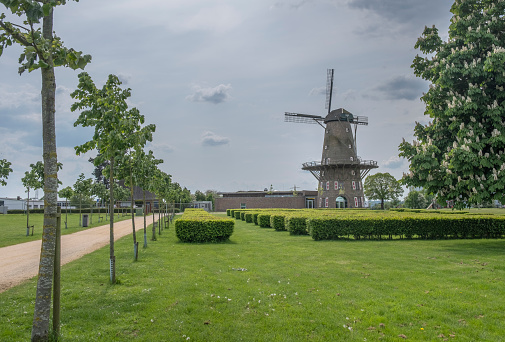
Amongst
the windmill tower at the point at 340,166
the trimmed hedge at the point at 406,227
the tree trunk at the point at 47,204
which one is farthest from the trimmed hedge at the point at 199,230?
the windmill tower at the point at 340,166

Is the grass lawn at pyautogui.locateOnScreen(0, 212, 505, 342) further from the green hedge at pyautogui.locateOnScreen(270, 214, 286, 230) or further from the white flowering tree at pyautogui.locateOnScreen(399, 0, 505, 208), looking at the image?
the green hedge at pyautogui.locateOnScreen(270, 214, 286, 230)

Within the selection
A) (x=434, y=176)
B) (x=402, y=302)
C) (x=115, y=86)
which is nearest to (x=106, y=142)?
(x=115, y=86)

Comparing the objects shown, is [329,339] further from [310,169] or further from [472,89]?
[310,169]

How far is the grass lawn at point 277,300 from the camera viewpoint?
17.9 feet

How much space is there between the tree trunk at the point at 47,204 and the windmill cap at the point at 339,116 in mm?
55430

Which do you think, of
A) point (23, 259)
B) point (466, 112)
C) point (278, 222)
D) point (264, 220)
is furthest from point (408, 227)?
point (23, 259)

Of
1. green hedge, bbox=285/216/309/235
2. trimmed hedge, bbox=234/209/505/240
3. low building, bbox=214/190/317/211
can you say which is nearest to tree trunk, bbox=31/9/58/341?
trimmed hedge, bbox=234/209/505/240

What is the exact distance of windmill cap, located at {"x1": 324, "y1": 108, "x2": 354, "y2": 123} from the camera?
189ft

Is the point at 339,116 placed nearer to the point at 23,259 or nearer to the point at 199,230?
the point at 199,230

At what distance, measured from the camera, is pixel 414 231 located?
61.8 ft

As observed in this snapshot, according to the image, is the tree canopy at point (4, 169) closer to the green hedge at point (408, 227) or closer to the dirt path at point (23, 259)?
the dirt path at point (23, 259)

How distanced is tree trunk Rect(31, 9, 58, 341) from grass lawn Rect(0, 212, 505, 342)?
2.19 feet

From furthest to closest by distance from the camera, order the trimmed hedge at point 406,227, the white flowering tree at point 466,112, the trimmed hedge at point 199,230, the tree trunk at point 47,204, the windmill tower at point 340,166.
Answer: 1. the windmill tower at point 340,166
2. the trimmed hedge at point 406,227
3. the trimmed hedge at point 199,230
4. the white flowering tree at point 466,112
5. the tree trunk at point 47,204

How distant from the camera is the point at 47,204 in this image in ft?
15.7
